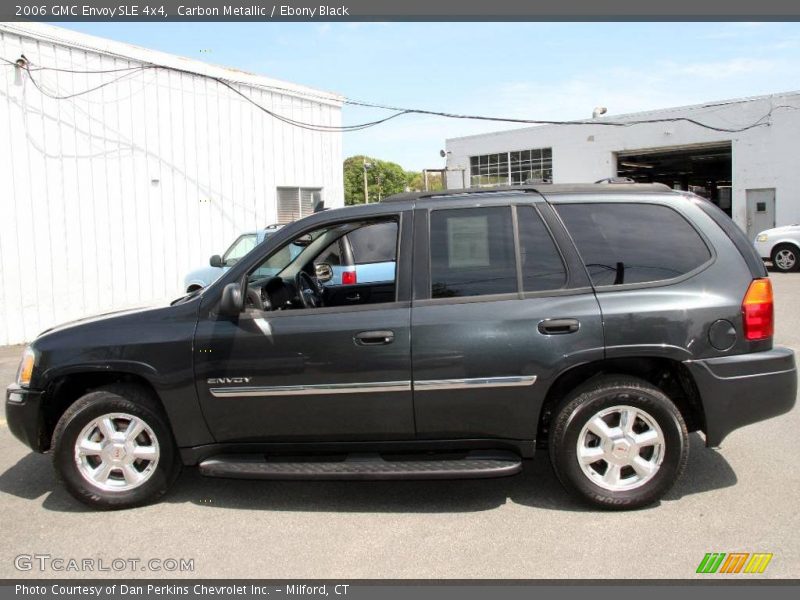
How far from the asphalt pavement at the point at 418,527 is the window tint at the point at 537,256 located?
133 centimetres

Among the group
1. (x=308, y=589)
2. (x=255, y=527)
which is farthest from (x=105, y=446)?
(x=308, y=589)

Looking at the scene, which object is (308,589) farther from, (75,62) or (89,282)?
(75,62)

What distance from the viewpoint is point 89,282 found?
11.4 metres

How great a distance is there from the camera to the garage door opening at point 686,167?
87.0ft

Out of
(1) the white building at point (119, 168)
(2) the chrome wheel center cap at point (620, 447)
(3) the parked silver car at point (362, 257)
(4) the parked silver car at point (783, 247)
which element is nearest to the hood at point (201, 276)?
(1) the white building at point (119, 168)

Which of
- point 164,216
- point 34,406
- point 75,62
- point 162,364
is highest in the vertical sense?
point 75,62

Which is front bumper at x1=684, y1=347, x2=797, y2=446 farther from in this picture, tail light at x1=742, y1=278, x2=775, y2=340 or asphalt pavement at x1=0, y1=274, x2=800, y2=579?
asphalt pavement at x1=0, y1=274, x2=800, y2=579

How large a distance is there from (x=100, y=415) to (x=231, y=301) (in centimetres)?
112

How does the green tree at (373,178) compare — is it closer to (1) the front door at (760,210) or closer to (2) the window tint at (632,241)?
(1) the front door at (760,210)

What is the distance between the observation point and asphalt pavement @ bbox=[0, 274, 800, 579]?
3352 millimetres

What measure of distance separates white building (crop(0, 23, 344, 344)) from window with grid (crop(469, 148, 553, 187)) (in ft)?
54.2

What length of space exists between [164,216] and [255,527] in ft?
31.9

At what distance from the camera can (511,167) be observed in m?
30.3

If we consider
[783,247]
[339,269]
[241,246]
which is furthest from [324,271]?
[783,247]
